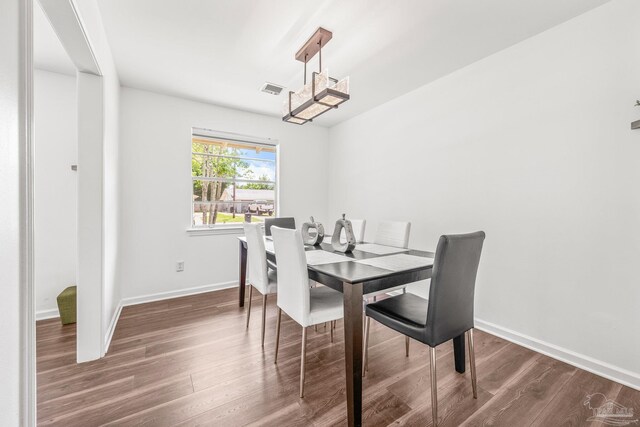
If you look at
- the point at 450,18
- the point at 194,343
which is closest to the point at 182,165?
the point at 194,343

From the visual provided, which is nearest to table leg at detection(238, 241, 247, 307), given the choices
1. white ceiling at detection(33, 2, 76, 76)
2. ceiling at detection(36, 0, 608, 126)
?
ceiling at detection(36, 0, 608, 126)

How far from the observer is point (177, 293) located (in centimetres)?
334

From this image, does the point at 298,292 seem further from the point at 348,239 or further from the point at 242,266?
the point at 242,266

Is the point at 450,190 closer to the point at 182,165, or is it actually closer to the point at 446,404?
the point at 446,404

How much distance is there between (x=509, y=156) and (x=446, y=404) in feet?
6.53

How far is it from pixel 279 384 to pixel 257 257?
96cm

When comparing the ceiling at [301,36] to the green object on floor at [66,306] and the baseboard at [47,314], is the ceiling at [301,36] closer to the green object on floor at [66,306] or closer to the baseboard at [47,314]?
the green object on floor at [66,306]

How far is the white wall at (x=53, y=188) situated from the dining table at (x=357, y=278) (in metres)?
2.28

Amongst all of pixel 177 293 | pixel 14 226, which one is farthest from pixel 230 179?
pixel 14 226

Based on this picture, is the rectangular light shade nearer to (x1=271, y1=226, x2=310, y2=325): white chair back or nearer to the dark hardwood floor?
(x1=271, y1=226, x2=310, y2=325): white chair back

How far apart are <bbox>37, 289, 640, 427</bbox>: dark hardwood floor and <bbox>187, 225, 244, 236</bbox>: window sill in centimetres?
129

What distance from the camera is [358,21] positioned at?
6.44 feet

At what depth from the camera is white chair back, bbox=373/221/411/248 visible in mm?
2549

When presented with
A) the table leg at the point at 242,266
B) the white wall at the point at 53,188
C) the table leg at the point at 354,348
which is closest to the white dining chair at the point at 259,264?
the table leg at the point at 242,266
